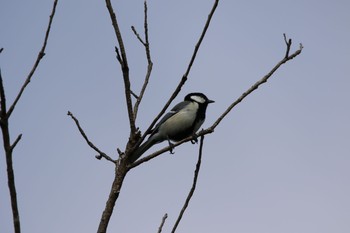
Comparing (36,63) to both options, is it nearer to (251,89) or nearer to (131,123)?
(131,123)

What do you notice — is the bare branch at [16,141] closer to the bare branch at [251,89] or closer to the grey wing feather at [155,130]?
the bare branch at [251,89]

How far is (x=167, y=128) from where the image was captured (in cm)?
642

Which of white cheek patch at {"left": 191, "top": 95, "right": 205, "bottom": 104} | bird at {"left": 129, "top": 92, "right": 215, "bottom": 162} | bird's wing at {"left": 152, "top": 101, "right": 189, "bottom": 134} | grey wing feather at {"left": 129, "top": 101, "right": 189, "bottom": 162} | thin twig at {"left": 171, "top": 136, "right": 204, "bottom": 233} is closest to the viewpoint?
thin twig at {"left": 171, "top": 136, "right": 204, "bottom": 233}

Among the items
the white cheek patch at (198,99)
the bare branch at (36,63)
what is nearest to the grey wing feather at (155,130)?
the white cheek patch at (198,99)

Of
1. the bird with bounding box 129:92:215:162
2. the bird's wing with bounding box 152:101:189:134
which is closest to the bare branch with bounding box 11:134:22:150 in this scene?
the bird with bounding box 129:92:215:162

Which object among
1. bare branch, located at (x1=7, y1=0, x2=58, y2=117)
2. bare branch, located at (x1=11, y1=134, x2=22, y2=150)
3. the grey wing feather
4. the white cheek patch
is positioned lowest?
bare branch, located at (x1=11, y1=134, x2=22, y2=150)

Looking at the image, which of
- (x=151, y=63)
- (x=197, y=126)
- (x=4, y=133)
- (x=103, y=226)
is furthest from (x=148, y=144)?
(x=4, y=133)

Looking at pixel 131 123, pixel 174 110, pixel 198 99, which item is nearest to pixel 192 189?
pixel 131 123

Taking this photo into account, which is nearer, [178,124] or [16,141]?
[16,141]

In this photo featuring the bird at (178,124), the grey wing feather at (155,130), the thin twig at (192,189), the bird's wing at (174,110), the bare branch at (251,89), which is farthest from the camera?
the bird's wing at (174,110)

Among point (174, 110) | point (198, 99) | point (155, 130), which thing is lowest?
point (155, 130)

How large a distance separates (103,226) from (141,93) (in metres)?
0.89

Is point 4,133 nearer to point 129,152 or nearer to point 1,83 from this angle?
point 1,83

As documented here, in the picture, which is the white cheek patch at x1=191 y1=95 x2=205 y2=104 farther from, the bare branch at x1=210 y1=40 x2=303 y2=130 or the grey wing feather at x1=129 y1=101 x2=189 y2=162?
the bare branch at x1=210 y1=40 x2=303 y2=130
